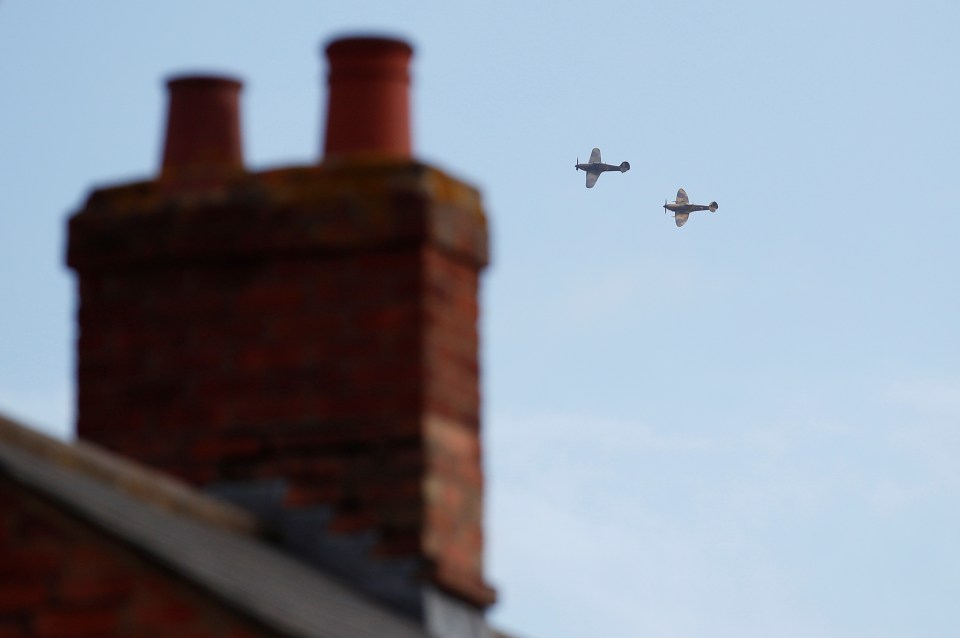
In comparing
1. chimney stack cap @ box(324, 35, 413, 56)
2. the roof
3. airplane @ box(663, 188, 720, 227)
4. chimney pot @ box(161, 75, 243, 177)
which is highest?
chimney stack cap @ box(324, 35, 413, 56)

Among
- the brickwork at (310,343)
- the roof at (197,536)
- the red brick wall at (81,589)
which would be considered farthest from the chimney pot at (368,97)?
the red brick wall at (81,589)

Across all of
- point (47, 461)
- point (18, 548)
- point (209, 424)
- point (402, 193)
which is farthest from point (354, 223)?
point (18, 548)

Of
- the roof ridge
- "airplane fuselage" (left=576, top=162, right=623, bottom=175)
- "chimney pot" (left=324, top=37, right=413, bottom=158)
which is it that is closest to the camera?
the roof ridge

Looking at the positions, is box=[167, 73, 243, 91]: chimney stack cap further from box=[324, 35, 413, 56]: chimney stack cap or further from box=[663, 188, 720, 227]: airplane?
box=[663, 188, 720, 227]: airplane

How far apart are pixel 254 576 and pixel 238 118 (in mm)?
2756

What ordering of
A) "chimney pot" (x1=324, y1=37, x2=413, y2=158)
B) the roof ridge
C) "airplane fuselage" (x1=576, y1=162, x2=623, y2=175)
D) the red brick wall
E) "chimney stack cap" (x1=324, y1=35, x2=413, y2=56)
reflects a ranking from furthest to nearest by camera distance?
"airplane fuselage" (x1=576, y1=162, x2=623, y2=175)
"chimney stack cap" (x1=324, y1=35, x2=413, y2=56)
"chimney pot" (x1=324, y1=37, x2=413, y2=158)
the roof ridge
the red brick wall

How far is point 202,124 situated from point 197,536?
236 centimetres

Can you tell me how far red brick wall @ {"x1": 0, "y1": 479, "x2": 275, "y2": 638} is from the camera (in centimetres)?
650

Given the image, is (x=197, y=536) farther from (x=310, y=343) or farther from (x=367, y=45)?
(x=367, y=45)

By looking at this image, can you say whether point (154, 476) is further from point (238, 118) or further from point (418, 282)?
point (238, 118)

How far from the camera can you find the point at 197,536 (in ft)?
24.6

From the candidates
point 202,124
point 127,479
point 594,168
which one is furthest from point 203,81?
point 594,168

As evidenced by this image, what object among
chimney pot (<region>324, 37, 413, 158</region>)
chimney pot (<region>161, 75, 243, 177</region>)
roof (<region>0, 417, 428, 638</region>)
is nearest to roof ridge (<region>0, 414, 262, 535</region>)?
roof (<region>0, 417, 428, 638</region>)

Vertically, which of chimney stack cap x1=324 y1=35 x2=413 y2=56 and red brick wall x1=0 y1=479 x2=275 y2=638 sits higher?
chimney stack cap x1=324 y1=35 x2=413 y2=56
